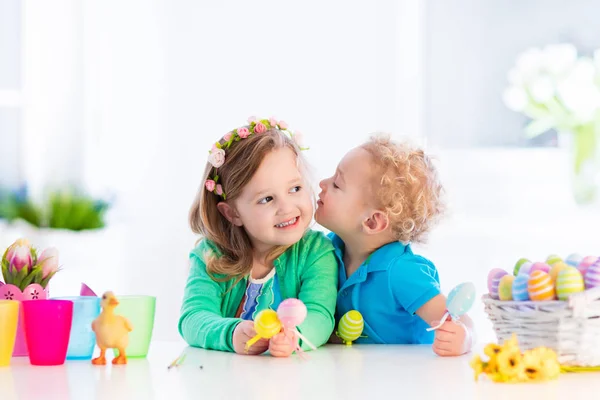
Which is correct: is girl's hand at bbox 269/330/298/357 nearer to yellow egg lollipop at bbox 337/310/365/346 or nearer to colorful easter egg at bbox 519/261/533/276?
yellow egg lollipop at bbox 337/310/365/346

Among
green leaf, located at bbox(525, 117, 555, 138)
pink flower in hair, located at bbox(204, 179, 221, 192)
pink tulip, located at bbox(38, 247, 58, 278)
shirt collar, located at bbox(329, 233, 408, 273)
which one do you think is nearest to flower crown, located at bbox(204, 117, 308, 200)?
pink flower in hair, located at bbox(204, 179, 221, 192)

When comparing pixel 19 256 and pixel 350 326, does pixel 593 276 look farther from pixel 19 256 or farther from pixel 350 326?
pixel 19 256

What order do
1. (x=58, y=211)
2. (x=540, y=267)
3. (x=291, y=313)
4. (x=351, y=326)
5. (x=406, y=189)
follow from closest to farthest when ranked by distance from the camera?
1. (x=540, y=267)
2. (x=291, y=313)
3. (x=351, y=326)
4. (x=406, y=189)
5. (x=58, y=211)

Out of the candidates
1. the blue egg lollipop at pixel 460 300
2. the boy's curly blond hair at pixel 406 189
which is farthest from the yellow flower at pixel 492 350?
the boy's curly blond hair at pixel 406 189

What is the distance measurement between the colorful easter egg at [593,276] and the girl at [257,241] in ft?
1.72

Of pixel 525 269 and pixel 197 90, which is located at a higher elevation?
pixel 197 90

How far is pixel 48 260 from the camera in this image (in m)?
1.34

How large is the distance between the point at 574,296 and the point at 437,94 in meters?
2.81

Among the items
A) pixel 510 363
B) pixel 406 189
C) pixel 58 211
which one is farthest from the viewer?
pixel 58 211

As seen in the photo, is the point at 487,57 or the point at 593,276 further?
the point at 487,57

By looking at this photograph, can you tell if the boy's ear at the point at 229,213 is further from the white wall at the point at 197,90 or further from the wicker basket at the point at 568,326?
the white wall at the point at 197,90

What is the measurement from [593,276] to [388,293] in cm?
52

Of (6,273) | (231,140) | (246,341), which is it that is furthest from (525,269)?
(6,273)

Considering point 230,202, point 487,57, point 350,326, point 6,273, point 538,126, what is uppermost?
point 487,57
